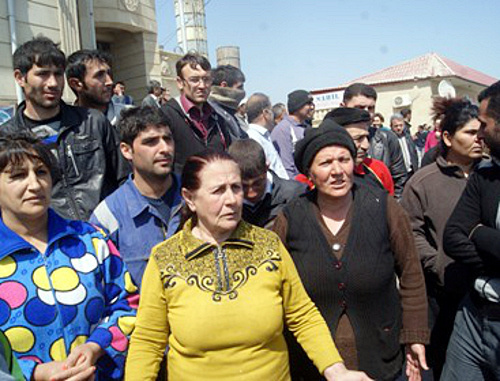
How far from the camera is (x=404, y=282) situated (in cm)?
245

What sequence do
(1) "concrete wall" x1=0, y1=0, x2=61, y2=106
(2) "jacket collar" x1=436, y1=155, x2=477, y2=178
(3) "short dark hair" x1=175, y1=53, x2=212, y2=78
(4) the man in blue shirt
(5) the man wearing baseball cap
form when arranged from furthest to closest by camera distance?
(1) "concrete wall" x1=0, y1=0, x2=61, y2=106, (5) the man wearing baseball cap, (3) "short dark hair" x1=175, y1=53, x2=212, y2=78, (2) "jacket collar" x1=436, y1=155, x2=477, y2=178, (4) the man in blue shirt

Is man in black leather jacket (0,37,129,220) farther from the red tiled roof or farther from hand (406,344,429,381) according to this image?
the red tiled roof

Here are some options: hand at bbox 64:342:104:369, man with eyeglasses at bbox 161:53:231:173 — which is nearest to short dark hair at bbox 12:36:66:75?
man with eyeglasses at bbox 161:53:231:173

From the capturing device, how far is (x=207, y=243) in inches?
82.5

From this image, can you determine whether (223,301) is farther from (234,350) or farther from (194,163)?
(194,163)

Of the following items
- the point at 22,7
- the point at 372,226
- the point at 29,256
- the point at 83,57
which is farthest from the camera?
the point at 22,7

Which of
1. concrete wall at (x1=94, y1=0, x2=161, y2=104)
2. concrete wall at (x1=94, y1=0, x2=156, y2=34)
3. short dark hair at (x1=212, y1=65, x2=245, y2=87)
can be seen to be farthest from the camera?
concrete wall at (x1=94, y1=0, x2=161, y2=104)

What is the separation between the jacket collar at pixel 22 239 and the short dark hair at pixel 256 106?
3.80 m

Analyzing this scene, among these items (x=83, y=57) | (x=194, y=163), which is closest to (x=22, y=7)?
(x=83, y=57)

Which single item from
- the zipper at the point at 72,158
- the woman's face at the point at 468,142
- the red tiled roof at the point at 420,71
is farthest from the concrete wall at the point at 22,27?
the red tiled roof at the point at 420,71

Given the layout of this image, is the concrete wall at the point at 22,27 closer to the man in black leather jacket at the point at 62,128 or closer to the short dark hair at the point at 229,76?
the short dark hair at the point at 229,76

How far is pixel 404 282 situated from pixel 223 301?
43.0 inches

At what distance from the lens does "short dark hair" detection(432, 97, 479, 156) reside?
3.04m

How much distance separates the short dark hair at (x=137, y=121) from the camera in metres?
2.77
